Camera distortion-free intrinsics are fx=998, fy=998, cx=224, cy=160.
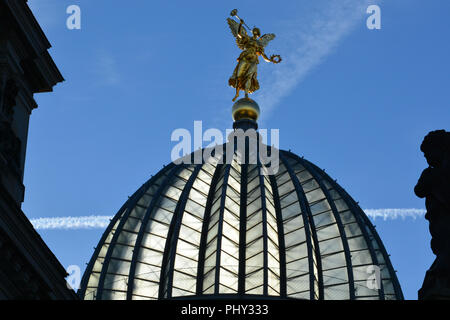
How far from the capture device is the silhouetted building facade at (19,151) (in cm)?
1886

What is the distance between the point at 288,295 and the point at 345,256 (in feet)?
18.8

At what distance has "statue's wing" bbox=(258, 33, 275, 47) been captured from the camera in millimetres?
70250

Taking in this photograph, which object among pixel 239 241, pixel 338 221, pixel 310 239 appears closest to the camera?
pixel 310 239

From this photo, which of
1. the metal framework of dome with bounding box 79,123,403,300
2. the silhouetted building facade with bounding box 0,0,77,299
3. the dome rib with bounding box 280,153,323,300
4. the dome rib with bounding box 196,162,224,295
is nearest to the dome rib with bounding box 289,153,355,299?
the metal framework of dome with bounding box 79,123,403,300

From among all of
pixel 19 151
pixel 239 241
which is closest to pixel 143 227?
pixel 239 241

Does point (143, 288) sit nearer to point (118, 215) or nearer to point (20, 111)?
point (118, 215)

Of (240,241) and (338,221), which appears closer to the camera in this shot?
(240,241)

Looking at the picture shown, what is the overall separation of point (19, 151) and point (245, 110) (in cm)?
4746

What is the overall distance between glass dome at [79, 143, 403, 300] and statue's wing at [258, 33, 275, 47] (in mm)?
8501

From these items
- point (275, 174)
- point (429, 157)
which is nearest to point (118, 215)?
point (275, 174)

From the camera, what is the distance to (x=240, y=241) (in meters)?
61.2

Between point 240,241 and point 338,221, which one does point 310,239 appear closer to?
point 338,221

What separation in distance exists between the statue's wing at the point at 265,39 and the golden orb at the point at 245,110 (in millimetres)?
4403

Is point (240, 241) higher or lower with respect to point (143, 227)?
lower
